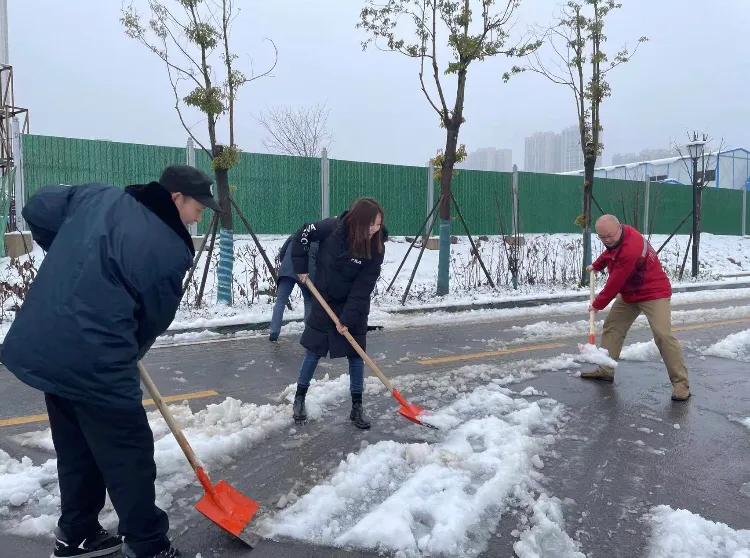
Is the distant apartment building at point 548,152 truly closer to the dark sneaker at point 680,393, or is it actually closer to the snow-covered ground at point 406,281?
the snow-covered ground at point 406,281

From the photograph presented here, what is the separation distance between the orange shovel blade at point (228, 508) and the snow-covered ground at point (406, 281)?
522cm

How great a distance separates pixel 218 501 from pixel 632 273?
4378 millimetres

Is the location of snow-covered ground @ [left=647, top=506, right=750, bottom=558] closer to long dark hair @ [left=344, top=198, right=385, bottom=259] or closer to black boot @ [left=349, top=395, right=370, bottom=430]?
black boot @ [left=349, top=395, right=370, bottom=430]

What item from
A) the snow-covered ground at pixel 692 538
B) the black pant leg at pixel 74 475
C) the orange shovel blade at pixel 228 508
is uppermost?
the black pant leg at pixel 74 475

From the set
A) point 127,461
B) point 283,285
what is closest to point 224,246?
point 283,285

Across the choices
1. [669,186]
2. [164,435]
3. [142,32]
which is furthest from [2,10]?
[669,186]

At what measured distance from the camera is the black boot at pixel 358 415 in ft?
15.6

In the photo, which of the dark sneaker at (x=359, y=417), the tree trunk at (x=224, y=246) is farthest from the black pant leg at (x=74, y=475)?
the tree trunk at (x=224, y=246)

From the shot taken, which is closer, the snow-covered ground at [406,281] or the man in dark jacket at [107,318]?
the man in dark jacket at [107,318]

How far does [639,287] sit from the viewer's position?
6047 millimetres

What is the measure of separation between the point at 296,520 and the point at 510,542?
1083 millimetres

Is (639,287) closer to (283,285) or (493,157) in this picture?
(283,285)

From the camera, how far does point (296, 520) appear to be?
3291 millimetres

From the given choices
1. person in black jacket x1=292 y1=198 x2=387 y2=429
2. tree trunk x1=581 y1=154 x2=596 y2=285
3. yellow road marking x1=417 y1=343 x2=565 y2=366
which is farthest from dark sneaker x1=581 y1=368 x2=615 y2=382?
tree trunk x1=581 y1=154 x2=596 y2=285
